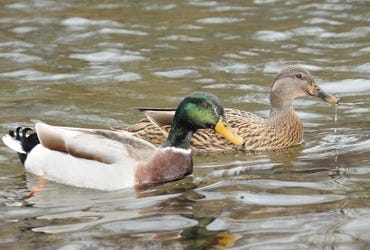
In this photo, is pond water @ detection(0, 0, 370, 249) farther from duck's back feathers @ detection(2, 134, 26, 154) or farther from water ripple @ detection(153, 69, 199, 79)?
duck's back feathers @ detection(2, 134, 26, 154)

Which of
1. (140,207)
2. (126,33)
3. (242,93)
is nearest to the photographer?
(140,207)

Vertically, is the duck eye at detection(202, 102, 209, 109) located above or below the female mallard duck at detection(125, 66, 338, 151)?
above

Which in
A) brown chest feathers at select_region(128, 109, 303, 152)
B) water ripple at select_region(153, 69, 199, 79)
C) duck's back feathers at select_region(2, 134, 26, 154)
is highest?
water ripple at select_region(153, 69, 199, 79)

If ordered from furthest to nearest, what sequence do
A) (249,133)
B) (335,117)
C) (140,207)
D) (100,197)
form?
(335,117) → (249,133) → (100,197) → (140,207)

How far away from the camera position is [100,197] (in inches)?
346

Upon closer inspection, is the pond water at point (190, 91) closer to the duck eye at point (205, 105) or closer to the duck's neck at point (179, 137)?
the duck's neck at point (179, 137)

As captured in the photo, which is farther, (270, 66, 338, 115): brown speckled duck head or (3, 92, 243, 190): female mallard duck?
(270, 66, 338, 115): brown speckled duck head

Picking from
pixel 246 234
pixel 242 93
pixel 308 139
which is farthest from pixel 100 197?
pixel 242 93

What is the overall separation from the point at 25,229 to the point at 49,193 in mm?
1416

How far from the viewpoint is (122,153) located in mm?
9133

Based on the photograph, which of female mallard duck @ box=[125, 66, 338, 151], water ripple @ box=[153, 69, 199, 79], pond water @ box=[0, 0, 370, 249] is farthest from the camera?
water ripple @ box=[153, 69, 199, 79]

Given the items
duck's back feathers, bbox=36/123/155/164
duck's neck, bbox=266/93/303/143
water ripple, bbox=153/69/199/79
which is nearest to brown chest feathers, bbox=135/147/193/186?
duck's back feathers, bbox=36/123/155/164

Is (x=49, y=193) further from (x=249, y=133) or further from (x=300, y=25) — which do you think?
(x=300, y=25)

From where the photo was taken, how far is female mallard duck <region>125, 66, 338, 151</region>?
34.8 feet
